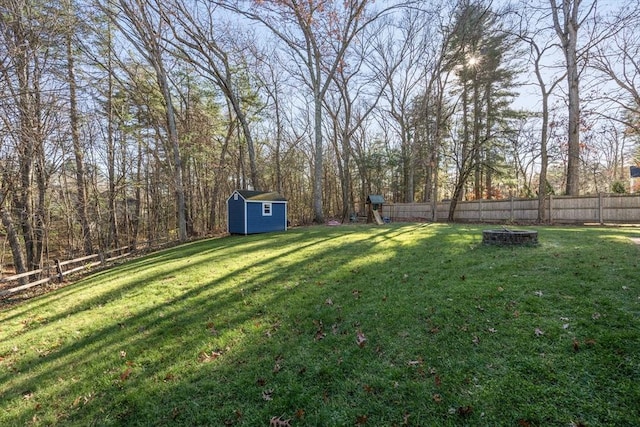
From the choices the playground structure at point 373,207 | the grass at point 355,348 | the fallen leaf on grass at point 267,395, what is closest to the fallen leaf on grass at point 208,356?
the grass at point 355,348

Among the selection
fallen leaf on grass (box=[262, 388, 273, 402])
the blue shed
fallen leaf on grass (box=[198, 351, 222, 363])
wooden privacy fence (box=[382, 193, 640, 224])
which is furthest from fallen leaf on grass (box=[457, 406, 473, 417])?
wooden privacy fence (box=[382, 193, 640, 224])

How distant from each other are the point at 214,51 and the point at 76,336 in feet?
52.5

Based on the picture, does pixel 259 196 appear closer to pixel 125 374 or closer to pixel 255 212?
pixel 255 212

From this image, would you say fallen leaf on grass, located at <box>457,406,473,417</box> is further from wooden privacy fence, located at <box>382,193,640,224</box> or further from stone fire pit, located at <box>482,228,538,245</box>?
wooden privacy fence, located at <box>382,193,640,224</box>

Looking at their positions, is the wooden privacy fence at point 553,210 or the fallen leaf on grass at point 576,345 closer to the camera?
the fallen leaf on grass at point 576,345

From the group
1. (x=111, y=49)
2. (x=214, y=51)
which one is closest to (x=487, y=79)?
(x=214, y=51)

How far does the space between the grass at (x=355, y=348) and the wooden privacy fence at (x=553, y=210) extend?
27.2 ft

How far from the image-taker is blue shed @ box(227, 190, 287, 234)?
47.3 feet

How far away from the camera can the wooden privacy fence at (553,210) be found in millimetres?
11902

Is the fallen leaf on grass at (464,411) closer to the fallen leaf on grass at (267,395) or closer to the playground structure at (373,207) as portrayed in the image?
the fallen leaf on grass at (267,395)

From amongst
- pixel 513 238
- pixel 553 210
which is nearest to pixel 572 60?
pixel 553 210

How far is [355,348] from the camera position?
351cm

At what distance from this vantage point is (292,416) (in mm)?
2639

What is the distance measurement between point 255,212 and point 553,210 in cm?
1426
